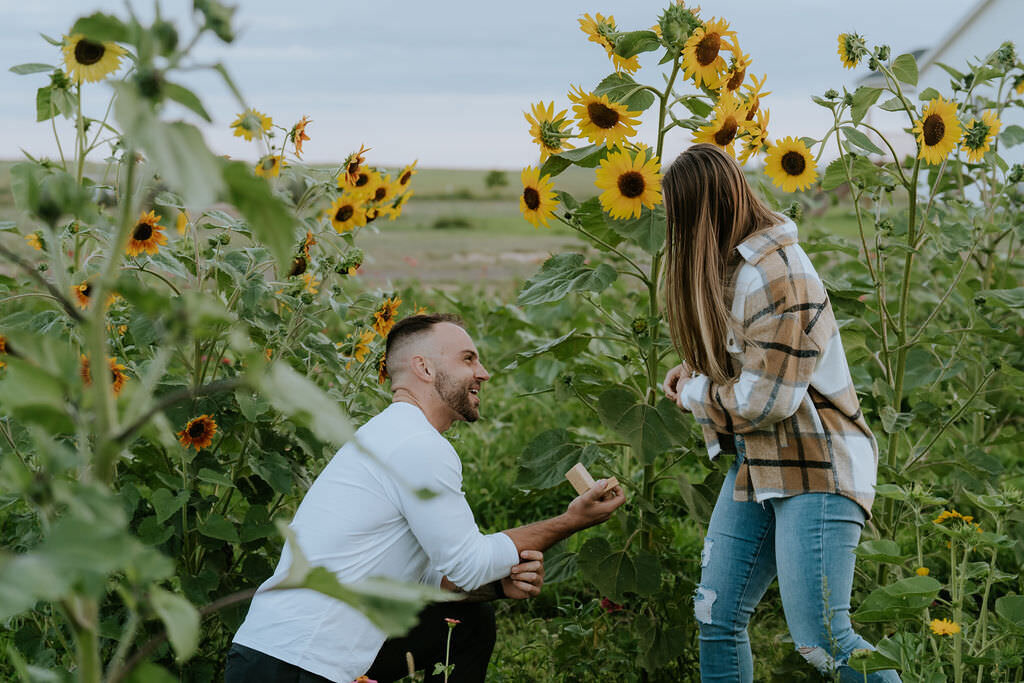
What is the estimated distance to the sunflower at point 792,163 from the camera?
248 cm

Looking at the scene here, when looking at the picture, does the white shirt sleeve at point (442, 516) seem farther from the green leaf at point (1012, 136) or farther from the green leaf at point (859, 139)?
the green leaf at point (1012, 136)

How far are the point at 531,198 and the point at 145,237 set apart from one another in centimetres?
84

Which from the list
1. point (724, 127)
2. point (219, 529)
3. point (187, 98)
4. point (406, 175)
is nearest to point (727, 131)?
point (724, 127)

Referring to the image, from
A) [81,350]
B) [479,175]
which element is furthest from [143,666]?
[479,175]

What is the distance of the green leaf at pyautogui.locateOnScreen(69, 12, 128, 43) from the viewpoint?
2.30 ft

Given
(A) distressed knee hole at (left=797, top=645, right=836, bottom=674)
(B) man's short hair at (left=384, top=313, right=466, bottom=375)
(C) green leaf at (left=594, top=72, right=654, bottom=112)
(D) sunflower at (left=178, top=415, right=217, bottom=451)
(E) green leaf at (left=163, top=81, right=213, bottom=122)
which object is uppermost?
(C) green leaf at (left=594, top=72, right=654, bottom=112)

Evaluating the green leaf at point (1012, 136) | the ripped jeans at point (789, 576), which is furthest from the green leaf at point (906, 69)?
the ripped jeans at point (789, 576)

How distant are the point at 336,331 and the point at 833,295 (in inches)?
117

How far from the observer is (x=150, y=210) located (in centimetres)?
235

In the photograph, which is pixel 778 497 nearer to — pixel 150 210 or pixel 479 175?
pixel 150 210

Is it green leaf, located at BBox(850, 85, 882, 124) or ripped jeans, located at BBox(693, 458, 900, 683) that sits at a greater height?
green leaf, located at BBox(850, 85, 882, 124)

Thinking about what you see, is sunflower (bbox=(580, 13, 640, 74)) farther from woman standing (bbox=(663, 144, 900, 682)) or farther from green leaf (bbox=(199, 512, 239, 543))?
green leaf (bbox=(199, 512, 239, 543))

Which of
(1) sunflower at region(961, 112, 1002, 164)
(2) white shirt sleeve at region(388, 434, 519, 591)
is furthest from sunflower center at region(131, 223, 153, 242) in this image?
(1) sunflower at region(961, 112, 1002, 164)

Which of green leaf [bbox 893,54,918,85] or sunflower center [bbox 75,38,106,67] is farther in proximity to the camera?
green leaf [bbox 893,54,918,85]
